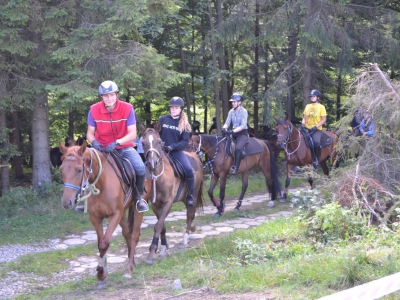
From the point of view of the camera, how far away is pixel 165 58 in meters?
12.2

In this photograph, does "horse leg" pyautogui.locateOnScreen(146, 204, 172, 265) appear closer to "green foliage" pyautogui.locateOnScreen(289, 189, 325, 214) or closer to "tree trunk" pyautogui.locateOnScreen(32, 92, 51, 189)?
"green foliage" pyautogui.locateOnScreen(289, 189, 325, 214)

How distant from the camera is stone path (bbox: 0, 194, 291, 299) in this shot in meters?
6.77

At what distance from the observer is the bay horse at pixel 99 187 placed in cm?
561

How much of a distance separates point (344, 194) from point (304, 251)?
1.70 metres

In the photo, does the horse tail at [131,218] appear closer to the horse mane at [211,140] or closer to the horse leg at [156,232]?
the horse leg at [156,232]

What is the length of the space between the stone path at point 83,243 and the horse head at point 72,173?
76.8 inches

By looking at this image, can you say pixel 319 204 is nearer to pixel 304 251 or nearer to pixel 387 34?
pixel 304 251

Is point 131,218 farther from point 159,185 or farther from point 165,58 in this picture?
point 165,58

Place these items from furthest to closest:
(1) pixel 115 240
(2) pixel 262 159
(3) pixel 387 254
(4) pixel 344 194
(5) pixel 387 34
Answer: (5) pixel 387 34, (2) pixel 262 159, (1) pixel 115 240, (4) pixel 344 194, (3) pixel 387 254

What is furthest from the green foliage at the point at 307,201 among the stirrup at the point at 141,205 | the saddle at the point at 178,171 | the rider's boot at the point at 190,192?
the stirrup at the point at 141,205

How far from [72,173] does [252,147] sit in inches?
300

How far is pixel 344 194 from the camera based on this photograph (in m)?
7.62

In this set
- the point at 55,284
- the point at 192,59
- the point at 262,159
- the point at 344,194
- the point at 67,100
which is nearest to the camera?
the point at 55,284

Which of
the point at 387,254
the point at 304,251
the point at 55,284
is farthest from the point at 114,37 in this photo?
the point at 387,254
